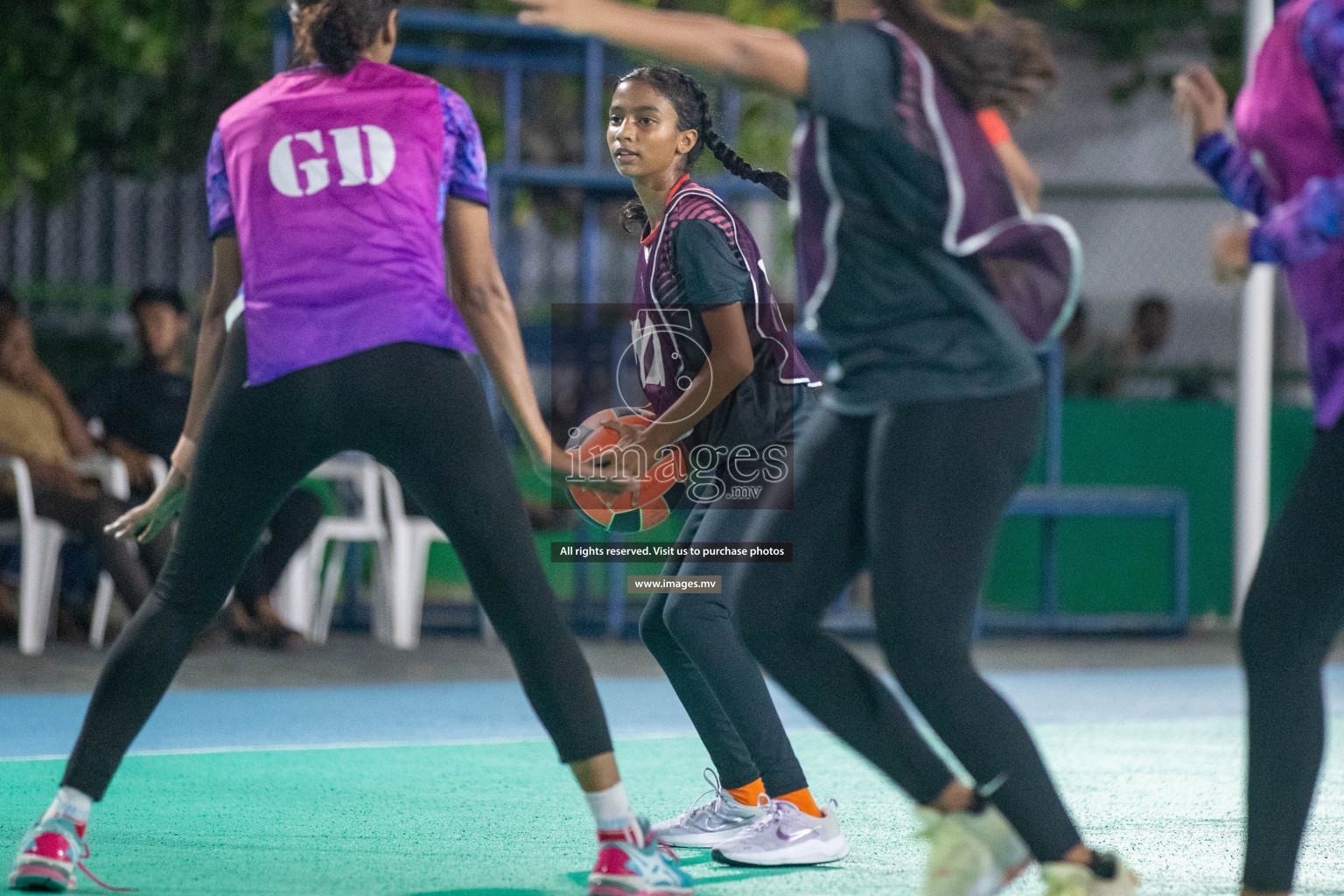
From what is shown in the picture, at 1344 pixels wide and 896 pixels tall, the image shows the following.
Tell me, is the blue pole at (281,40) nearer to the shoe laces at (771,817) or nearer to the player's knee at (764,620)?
the shoe laces at (771,817)

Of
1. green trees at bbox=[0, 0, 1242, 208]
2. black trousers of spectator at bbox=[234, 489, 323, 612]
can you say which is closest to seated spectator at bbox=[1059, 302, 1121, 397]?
green trees at bbox=[0, 0, 1242, 208]

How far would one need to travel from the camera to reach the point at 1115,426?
11766 millimetres

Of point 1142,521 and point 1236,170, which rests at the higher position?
point 1236,170

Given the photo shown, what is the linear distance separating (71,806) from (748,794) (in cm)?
165

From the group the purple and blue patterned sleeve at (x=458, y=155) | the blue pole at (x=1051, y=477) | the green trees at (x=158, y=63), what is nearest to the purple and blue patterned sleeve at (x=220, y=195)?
the purple and blue patterned sleeve at (x=458, y=155)

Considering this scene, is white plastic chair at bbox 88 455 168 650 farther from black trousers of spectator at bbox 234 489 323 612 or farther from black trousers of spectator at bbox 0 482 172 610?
black trousers of spectator at bbox 234 489 323 612

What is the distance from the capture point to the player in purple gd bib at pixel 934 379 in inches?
124

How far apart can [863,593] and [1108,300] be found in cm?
462

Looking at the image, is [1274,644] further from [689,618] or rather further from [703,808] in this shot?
[703,808]

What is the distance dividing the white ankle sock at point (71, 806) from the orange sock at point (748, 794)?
159cm

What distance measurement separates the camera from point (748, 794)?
4.44m

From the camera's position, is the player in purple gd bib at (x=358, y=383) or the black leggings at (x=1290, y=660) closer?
the black leggings at (x=1290, y=660)

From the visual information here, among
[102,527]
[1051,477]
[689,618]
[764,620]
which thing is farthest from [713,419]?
[1051,477]

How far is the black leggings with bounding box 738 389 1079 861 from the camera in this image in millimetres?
3166
